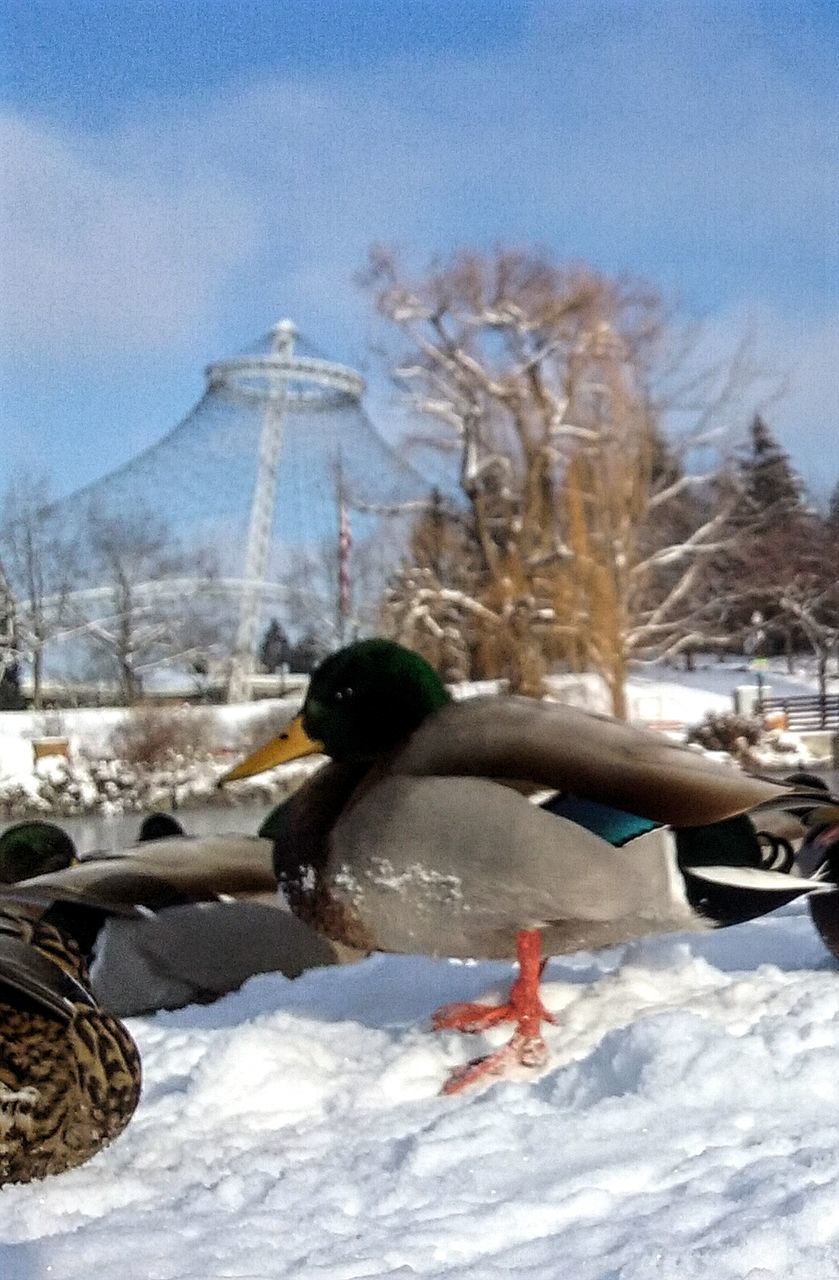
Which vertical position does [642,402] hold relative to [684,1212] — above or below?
above

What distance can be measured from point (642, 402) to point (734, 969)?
20838 millimetres

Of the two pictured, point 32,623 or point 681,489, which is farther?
point 32,623

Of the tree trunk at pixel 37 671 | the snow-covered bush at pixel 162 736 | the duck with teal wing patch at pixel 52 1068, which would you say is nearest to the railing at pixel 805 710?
the snow-covered bush at pixel 162 736

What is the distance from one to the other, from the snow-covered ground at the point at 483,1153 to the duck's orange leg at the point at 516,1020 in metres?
0.04

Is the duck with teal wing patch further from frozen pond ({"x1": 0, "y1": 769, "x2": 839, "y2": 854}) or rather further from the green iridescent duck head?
frozen pond ({"x1": 0, "y1": 769, "x2": 839, "y2": 854})

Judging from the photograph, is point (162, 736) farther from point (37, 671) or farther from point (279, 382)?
point (279, 382)

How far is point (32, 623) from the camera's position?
26172 millimetres

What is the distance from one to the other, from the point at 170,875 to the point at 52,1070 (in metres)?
1.80

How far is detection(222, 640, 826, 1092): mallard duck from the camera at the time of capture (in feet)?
7.04

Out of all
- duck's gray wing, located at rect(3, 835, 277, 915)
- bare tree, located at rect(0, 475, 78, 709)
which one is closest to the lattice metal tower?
bare tree, located at rect(0, 475, 78, 709)

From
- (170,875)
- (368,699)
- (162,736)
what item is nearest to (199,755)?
(162,736)

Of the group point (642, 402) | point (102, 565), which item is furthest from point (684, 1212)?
point (102, 565)

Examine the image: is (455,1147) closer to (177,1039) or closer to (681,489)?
(177,1039)

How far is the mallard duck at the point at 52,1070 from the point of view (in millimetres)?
1522
